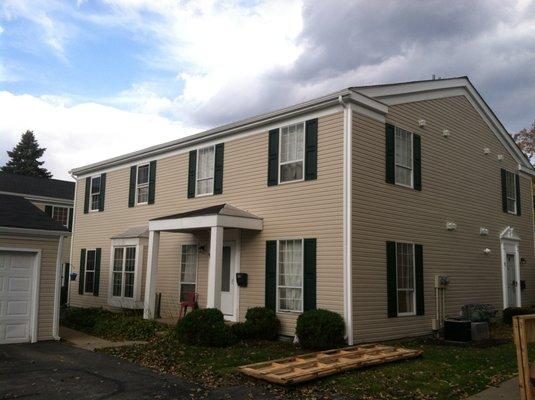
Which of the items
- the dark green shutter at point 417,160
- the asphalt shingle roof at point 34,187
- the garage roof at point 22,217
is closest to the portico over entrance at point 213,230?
the garage roof at point 22,217

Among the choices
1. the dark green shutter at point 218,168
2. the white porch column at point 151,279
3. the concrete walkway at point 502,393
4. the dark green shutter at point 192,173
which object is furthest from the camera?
the dark green shutter at point 192,173

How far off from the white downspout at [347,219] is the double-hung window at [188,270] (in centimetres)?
573

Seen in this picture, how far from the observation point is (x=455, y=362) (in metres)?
9.64

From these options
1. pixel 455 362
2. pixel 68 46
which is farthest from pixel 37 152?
pixel 455 362

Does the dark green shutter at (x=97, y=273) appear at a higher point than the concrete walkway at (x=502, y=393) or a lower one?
higher

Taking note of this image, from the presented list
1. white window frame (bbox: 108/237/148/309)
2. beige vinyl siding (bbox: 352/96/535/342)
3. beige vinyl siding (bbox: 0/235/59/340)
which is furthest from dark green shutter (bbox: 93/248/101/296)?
beige vinyl siding (bbox: 352/96/535/342)

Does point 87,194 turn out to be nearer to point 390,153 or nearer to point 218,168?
point 218,168


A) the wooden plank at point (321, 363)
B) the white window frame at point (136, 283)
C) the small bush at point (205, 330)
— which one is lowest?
the wooden plank at point (321, 363)

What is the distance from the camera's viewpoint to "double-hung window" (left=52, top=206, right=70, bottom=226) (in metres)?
29.3

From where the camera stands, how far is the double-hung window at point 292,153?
508 inches

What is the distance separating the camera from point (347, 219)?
11.5 meters

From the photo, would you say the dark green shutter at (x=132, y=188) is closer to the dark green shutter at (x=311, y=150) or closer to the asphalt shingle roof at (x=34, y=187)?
the dark green shutter at (x=311, y=150)

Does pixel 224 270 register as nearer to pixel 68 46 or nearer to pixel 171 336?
pixel 171 336

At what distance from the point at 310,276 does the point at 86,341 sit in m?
5.81
